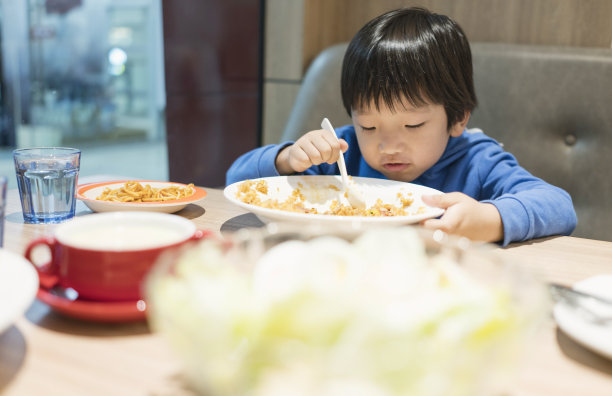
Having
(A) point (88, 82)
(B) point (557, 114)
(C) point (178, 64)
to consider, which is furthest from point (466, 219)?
(A) point (88, 82)

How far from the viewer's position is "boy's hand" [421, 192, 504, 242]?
0.79 meters

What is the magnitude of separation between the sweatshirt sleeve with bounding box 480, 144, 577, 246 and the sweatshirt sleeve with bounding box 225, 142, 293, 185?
1.53ft

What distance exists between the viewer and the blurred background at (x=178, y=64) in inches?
72.5

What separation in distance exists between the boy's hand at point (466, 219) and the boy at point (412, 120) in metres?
0.22

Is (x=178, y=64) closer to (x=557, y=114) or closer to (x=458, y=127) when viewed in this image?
(x=458, y=127)

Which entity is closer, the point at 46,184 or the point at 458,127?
the point at 46,184

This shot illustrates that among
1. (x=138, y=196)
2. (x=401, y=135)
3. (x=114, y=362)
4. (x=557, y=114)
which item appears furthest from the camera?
(x=557, y=114)

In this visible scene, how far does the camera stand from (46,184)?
0.82 metres

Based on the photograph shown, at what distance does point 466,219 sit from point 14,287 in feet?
1.99

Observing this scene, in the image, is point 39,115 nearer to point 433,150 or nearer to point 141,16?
point 141,16

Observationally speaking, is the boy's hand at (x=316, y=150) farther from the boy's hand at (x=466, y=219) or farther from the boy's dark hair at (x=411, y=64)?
the boy's hand at (x=466, y=219)

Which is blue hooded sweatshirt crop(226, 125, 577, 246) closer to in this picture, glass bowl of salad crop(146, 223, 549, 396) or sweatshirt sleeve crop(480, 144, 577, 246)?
sweatshirt sleeve crop(480, 144, 577, 246)

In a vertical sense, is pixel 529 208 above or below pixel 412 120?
below

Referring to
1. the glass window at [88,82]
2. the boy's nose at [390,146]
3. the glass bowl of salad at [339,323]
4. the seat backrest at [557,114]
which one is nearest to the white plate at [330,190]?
the boy's nose at [390,146]
